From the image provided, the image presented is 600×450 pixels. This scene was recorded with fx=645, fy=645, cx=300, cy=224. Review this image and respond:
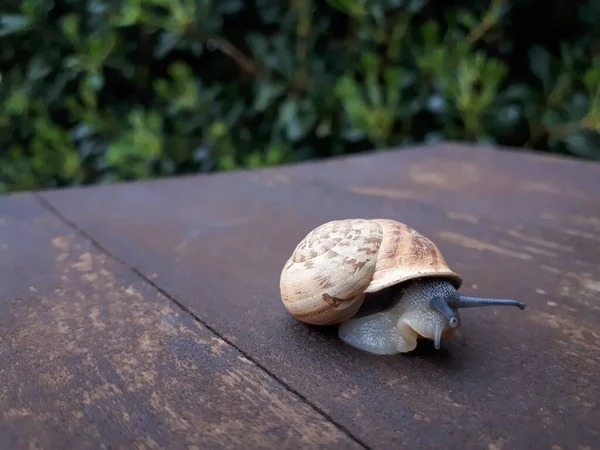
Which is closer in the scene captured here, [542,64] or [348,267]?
[348,267]

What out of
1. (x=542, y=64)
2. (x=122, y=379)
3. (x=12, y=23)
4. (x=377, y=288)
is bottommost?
(x=122, y=379)

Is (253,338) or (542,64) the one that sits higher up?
(542,64)

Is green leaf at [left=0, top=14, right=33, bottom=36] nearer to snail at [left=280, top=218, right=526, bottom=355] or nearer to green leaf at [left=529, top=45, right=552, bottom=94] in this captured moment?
green leaf at [left=529, top=45, right=552, bottom=94]

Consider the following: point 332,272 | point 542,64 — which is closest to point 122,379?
point 332,272

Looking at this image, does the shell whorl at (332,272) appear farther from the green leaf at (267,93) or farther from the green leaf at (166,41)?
the green leaf at (166,41)

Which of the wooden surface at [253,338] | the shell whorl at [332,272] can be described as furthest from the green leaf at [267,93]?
the shell whorl at [332,272]

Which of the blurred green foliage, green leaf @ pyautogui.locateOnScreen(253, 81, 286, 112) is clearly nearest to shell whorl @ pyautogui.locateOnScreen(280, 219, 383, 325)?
the blurred green foliage

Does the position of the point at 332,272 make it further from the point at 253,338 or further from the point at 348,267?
the point at 253,338
